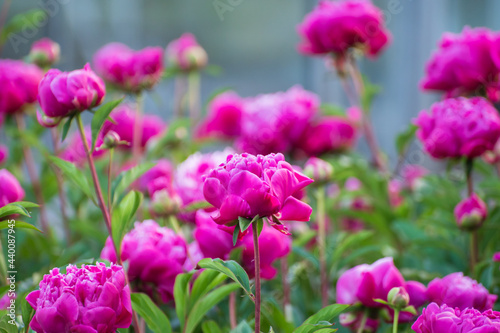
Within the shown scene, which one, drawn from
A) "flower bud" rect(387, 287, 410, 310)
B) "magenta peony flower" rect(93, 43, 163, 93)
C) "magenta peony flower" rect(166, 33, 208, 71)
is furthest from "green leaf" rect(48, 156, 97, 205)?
"magenta peony flower" rect(166, 33, 208, 71)

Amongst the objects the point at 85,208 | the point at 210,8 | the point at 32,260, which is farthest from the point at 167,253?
the point at 210,8

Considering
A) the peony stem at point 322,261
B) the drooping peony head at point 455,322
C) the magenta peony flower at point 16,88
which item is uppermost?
the magenta peony flower at point 16,88

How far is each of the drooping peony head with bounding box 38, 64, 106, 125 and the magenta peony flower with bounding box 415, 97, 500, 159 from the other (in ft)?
1.15

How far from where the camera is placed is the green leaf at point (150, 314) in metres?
0.43

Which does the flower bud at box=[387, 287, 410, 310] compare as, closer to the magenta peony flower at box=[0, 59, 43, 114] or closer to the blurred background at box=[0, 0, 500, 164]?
the magenta peony flower at box=[0, 59, 43, 114]

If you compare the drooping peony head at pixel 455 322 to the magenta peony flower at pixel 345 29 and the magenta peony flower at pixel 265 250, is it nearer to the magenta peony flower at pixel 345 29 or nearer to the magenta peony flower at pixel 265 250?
the magenta peony flower at pixel 265 250

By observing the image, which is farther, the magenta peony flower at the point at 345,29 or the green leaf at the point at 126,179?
the magenta peony flower at the point at 345,29

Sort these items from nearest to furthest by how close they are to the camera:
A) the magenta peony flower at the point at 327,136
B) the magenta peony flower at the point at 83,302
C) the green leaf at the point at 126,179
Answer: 1. the magenta peony flower at the point at 83,302
2. the green leaf at the point at 126,179
3. the magenta peony flower at the point at 327,136

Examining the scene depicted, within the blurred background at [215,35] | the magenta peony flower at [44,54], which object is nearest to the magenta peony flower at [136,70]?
the magenta peony flower at [44,54]

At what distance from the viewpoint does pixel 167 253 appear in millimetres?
492

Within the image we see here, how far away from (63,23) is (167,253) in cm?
329

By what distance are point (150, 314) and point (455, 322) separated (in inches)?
8.4

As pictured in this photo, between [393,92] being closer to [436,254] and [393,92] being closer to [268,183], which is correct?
[436,254]

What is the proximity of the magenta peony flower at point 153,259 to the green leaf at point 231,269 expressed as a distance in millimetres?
113
